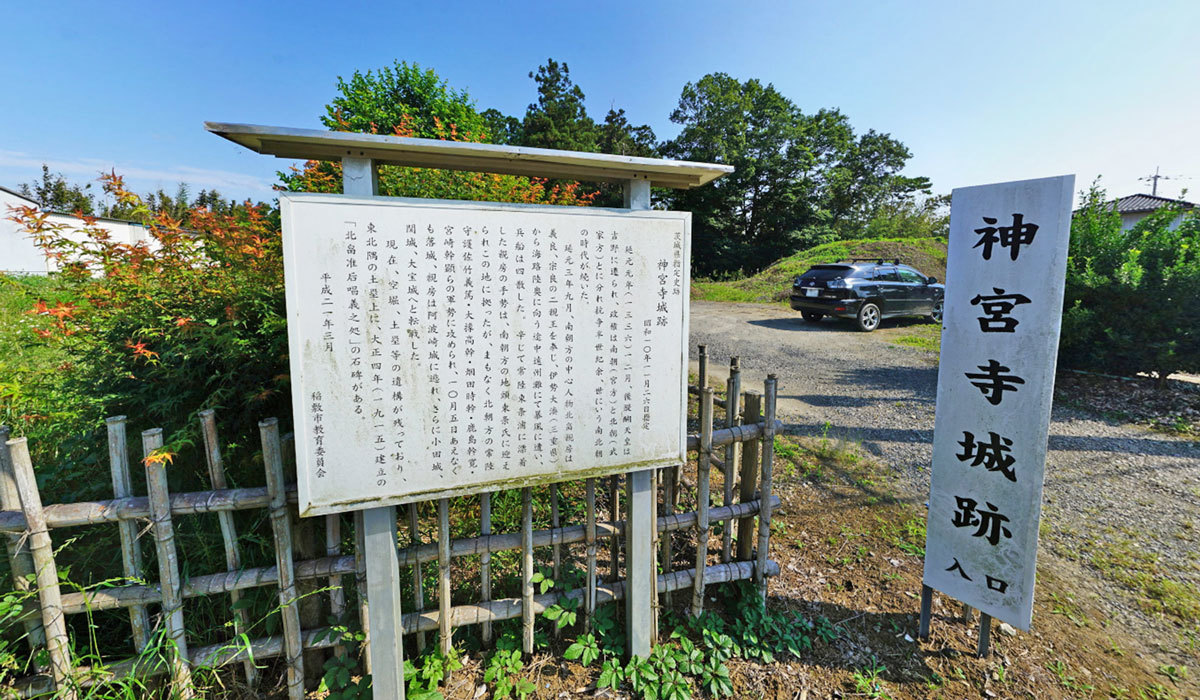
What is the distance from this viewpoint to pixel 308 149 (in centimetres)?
183

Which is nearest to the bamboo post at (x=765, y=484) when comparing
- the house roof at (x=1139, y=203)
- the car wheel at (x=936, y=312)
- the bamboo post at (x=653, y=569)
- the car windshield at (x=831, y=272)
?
the bamboo post at (x=653, y=569)

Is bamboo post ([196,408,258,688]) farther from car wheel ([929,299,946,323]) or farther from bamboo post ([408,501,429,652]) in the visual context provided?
car wheel ([929,299,946,323])

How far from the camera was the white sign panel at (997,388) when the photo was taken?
217 centimetres

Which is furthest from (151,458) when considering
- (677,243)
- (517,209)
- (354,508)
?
(677,243)

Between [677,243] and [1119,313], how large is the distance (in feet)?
25.3

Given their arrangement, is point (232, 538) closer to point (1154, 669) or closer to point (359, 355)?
point (359, 355)

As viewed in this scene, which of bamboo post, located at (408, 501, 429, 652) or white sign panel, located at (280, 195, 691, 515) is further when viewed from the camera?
bamboo post, located at (408, 501, 429, 652)

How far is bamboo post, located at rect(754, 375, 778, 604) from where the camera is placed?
2.58 meters

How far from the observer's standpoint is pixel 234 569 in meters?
1.98

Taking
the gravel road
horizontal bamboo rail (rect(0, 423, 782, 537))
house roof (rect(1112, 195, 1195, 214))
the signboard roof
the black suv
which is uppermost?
house roof (rect(1112, 195, 1195, 214))

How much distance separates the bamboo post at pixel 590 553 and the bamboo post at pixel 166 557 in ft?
5.25

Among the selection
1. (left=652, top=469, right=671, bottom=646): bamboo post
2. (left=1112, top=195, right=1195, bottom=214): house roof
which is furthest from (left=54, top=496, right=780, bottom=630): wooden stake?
(left=1112, top=195, right=1195, bottom=214): house roof

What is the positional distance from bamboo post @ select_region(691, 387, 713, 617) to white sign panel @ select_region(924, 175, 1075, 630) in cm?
117

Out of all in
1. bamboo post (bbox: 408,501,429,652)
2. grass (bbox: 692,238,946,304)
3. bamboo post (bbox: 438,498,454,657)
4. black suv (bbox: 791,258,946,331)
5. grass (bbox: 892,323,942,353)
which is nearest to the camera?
bamboo post (bbox: 438,498,454,657)
